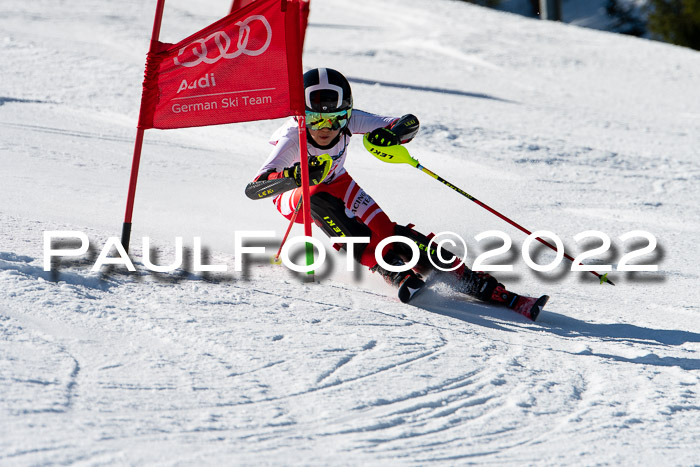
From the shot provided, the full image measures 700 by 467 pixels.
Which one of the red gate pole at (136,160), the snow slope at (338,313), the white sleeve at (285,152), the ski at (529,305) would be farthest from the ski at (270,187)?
the ski at (529,305)

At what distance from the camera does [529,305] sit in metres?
4.65

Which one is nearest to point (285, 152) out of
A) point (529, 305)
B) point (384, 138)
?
point (384, 138)

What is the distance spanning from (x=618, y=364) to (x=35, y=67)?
8578mm

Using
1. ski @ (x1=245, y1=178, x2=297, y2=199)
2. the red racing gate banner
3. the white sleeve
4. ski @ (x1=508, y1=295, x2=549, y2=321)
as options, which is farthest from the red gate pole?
ski @ (x1=508, y1=295, x2=549, y2=321)

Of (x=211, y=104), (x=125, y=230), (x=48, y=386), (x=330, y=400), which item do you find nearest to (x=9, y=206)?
(x=125, y=230)

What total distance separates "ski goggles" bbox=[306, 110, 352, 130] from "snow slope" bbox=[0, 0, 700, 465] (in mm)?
907

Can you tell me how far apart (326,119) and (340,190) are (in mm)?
446

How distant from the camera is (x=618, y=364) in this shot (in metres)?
3.89

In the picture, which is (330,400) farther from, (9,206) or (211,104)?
(9,206)

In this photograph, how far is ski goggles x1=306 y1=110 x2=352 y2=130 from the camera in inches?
195

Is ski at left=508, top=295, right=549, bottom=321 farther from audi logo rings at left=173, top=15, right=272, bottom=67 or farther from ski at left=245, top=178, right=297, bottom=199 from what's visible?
audi logo rings at left=173, top=15, right=272, bottom=67

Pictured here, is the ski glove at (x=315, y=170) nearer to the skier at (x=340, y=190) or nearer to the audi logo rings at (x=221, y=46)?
the skier at (x=340, y=190)

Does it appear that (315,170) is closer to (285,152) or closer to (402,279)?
(285,152)

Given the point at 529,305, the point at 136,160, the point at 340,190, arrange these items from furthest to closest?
the point at 340,190 < the point at 529,305 < the point at 136,160
